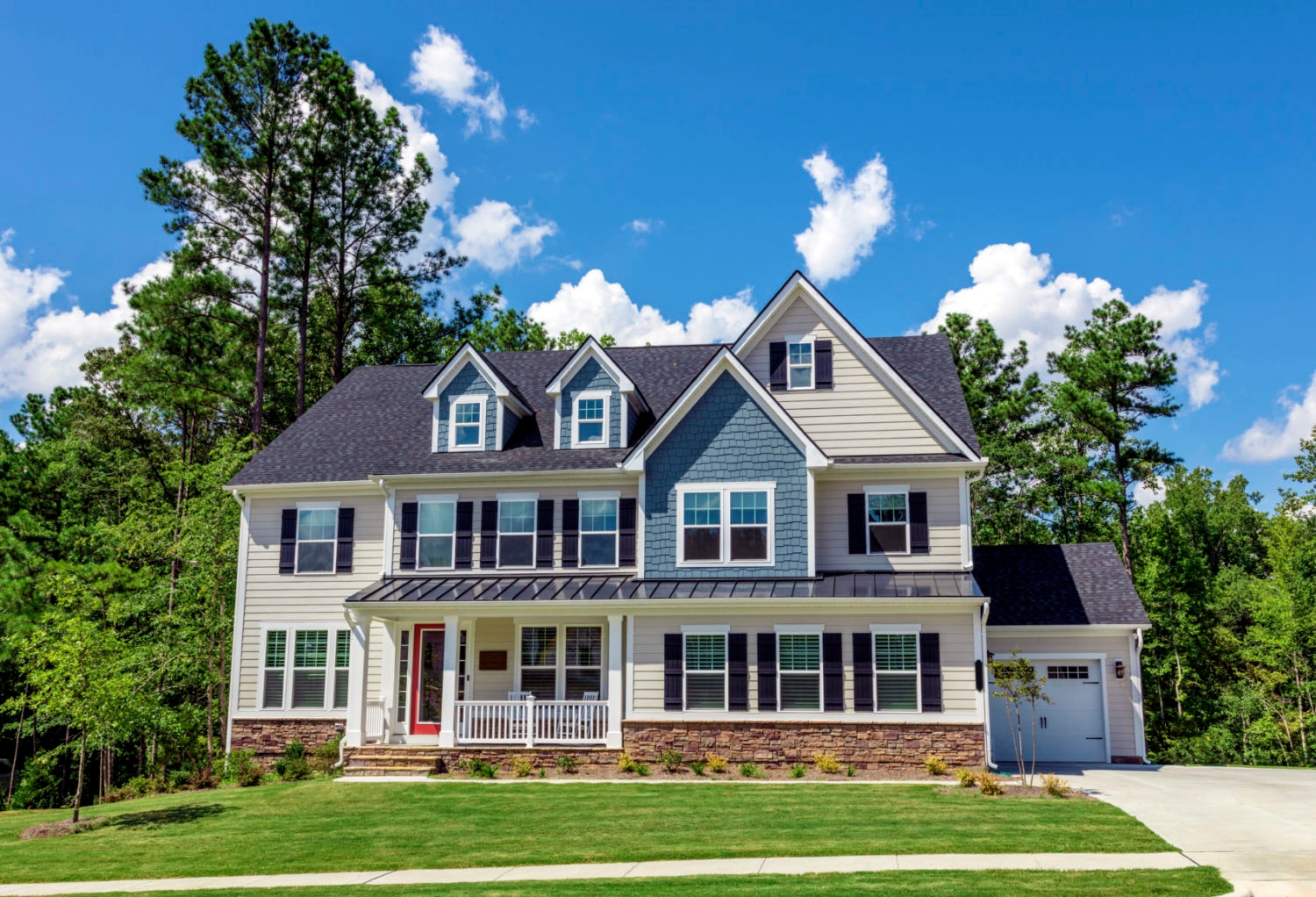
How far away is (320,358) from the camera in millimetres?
44656

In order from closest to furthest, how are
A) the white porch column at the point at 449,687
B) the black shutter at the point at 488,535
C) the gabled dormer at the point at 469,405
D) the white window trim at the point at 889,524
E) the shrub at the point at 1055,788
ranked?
the shrub at the point at 1055,788 < the white porch column at the point at 449,687 < the white window trim at the point at 889,524 < the black shutter at the point at 488,535 < the gabled dormer at the point at 469,405

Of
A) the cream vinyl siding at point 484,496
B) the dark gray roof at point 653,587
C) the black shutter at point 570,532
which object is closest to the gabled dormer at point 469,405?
the cream vinyl siding at point 484,496

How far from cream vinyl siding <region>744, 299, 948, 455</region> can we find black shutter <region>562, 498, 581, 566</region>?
5.29m

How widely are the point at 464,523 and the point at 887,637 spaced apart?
1017 cm

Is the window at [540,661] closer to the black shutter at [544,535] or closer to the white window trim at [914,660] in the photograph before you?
the black shutter at [544,535]

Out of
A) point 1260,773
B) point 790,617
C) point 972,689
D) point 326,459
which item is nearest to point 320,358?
point 326,459

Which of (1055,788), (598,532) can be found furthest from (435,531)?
(1055,788)

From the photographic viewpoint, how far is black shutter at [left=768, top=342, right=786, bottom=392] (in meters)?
24.2

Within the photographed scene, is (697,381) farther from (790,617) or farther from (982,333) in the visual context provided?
(982,333)

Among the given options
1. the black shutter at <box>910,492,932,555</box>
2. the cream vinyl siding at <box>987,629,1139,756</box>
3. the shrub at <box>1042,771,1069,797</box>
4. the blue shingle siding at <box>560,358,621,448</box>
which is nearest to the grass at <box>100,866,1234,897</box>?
the shrub at <box>1042,771,1069,797</box>

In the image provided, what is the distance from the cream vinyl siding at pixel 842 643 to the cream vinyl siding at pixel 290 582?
6.95 m

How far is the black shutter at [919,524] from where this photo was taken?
74.9ft

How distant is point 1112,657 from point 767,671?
869 cm

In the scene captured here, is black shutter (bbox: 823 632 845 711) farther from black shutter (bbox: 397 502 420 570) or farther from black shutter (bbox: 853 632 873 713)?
black shutter (bbox: 397 502 420 570)
